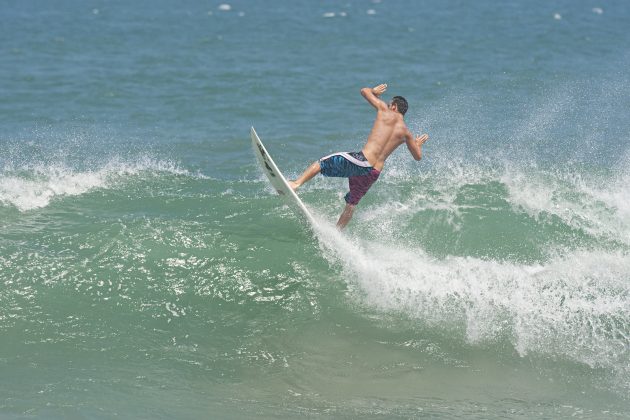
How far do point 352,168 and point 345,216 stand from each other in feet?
2.61

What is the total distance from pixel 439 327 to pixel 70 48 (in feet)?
67.5

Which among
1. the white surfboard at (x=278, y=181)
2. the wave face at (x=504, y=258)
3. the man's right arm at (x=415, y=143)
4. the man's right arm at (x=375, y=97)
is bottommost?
the wave face at (x=504, y=258)

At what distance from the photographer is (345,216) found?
10742 mm

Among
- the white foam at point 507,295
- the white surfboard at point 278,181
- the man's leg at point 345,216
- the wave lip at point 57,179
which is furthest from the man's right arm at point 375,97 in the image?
the wave lip at point 57,179

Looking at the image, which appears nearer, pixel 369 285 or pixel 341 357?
pixel 341 357

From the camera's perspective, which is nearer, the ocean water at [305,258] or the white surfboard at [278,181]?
the ocean water at [305,258]

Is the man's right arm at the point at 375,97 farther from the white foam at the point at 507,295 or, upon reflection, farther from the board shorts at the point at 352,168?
the white foam at the point at 507,295

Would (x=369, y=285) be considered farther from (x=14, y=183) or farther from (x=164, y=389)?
(x=14, y=183)

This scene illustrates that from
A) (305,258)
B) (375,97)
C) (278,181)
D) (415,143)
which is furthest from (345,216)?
(375,97)

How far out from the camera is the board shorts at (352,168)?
10156 mm

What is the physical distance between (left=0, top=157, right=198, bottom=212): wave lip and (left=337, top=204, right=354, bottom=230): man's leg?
428 centimetres

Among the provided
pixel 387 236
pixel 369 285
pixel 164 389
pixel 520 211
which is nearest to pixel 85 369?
pixel 164 389

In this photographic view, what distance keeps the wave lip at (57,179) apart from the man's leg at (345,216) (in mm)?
4283

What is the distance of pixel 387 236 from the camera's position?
1128cm
